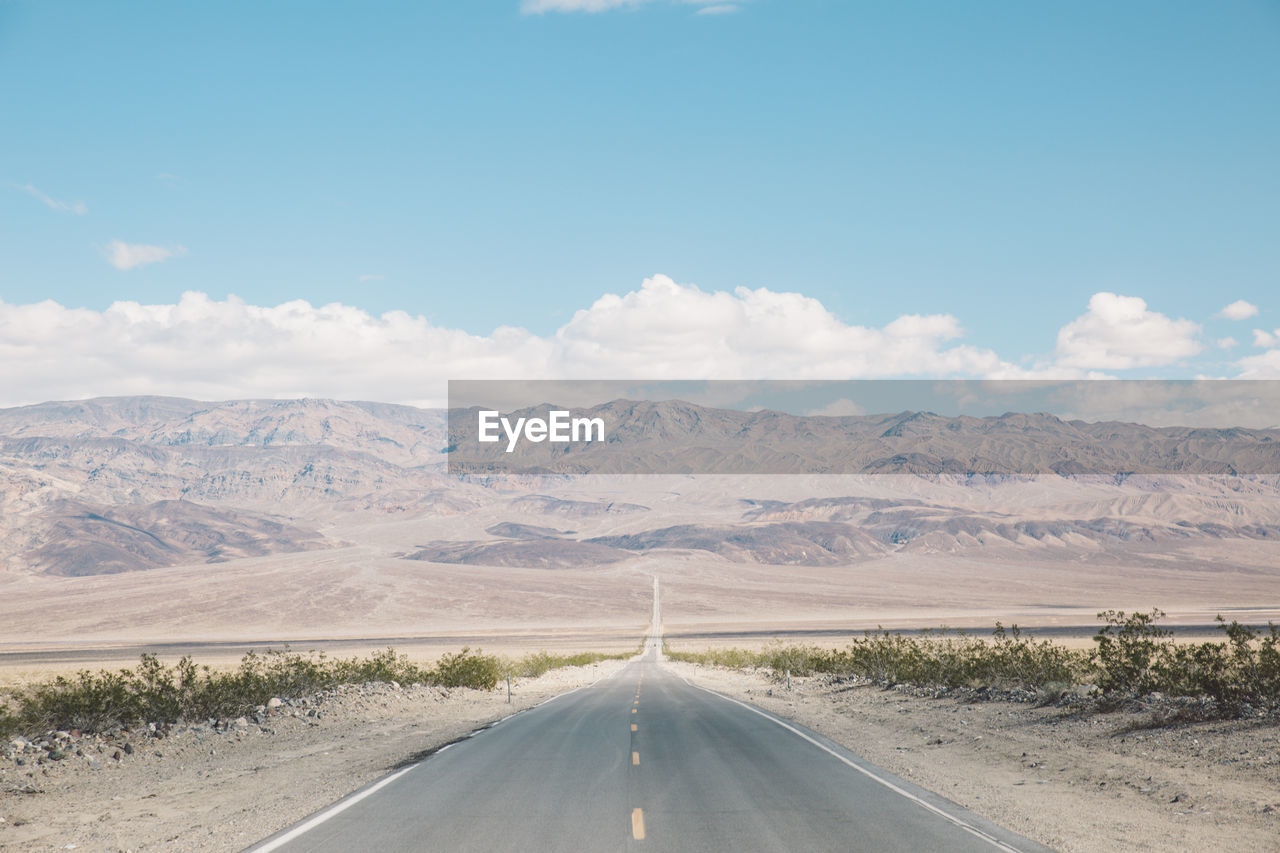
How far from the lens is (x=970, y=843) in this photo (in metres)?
10.2

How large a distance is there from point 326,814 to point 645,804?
4276 mm

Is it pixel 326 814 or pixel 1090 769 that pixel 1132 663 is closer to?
pixel 1090 769

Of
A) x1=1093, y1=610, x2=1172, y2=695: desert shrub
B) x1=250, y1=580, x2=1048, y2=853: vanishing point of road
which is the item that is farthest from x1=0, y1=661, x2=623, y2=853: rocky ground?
x1=1093, y1=610, x2=1172, y2=695: desert shrub

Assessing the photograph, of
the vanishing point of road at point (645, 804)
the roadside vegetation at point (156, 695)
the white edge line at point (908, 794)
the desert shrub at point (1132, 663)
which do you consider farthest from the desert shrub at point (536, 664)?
the desert shrub at point (1132, 663)

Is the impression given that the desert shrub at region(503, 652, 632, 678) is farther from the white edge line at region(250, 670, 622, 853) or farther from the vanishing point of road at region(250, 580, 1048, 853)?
the white edge line at region(250, 670, 622, 853)

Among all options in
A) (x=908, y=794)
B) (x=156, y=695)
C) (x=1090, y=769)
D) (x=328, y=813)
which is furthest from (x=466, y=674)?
(x=908, y=794)

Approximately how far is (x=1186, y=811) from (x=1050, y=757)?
14.8 ft

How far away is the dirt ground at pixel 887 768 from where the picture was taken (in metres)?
11.7

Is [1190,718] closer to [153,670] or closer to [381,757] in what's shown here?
[381,757]

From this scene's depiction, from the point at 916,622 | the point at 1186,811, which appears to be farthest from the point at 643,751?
the point at 916,622

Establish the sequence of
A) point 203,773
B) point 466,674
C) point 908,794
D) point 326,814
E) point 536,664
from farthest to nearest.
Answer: point 536,664, point 466,674, point 203,773, point 908,794, point 326,814

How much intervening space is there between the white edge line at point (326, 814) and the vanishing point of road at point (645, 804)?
0.03m

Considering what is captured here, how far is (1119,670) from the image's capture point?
20.6 metres

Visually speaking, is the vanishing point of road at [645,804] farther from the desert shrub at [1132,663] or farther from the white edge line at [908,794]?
the desert shrub at [1132,663]
